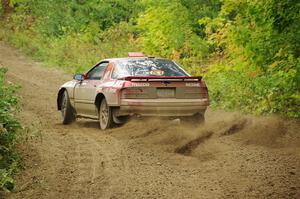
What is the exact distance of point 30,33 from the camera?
30734mm

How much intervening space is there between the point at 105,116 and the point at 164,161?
3.50 metres

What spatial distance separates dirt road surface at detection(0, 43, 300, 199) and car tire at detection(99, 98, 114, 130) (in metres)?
0.20

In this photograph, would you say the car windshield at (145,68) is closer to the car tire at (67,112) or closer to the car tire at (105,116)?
the car tire at (105,116)

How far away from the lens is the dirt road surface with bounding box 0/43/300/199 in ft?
21.6

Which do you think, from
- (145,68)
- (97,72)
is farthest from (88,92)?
(145,68)

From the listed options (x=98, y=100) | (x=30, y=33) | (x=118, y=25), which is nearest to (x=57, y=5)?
(x=30, y=33)

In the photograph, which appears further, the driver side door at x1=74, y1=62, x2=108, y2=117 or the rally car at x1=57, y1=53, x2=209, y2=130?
the driver side door at x1=74, y1=62, x2=108, y2=117

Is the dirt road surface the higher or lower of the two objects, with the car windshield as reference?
lower

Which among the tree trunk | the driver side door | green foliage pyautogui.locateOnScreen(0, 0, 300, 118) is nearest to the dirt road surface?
the driver side door

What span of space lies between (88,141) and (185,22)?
10.6 m

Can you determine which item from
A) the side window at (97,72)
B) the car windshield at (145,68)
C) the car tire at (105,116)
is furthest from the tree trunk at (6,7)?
the car tire at (105,116)

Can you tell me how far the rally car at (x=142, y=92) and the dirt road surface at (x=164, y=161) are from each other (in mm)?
297

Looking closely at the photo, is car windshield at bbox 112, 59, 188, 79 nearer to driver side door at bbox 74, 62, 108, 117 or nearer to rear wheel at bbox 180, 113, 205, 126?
driver side door at bbox 74, 62, 108, 117

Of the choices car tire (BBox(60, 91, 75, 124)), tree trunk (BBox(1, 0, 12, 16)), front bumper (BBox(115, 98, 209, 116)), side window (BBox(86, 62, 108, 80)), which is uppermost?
tree trunk (BBox(1, 0, 12, 16))
